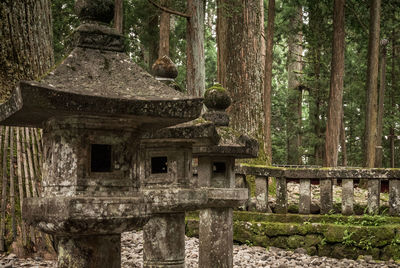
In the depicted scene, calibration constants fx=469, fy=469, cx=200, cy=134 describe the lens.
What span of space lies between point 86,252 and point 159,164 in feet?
5.61

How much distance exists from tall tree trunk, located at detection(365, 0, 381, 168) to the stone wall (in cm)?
471

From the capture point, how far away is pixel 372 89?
1288 cm

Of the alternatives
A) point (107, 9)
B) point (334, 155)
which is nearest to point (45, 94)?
point (107, 9)

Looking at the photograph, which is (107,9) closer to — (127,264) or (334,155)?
(127,264)

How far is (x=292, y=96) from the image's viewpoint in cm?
2108

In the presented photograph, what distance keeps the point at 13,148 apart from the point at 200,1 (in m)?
7.01

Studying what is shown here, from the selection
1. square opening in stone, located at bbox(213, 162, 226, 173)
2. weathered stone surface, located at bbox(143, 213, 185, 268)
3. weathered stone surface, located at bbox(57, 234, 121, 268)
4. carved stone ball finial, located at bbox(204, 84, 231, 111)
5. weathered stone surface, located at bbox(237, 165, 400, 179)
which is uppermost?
Answer: carved stone ball finial, located at bbox(204, 84, 231, 111)

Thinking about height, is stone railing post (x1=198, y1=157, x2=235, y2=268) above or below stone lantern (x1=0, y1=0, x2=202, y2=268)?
below

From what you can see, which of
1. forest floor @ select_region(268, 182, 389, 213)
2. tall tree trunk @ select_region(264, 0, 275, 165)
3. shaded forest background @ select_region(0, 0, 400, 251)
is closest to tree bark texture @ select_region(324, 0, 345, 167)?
shaded forest background @ select_region(0, 0, 400, 251)

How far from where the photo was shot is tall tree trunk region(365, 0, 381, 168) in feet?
41.4

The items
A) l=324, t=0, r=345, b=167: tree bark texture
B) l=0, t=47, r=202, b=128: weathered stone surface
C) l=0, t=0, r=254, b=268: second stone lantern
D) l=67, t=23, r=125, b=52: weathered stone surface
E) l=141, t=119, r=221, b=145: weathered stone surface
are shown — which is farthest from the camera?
l=324, t=0, r=345, b=167: tree bark texture

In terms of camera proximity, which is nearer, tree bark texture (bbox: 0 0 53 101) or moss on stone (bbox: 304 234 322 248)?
tree bark texture (bbox: 0 0 53 101)

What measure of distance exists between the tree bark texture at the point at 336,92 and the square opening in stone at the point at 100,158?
10.9 meters

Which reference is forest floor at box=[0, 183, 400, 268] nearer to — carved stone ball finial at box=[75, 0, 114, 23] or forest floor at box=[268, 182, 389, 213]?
forest floor at box=[268, 182, 389, 213]
